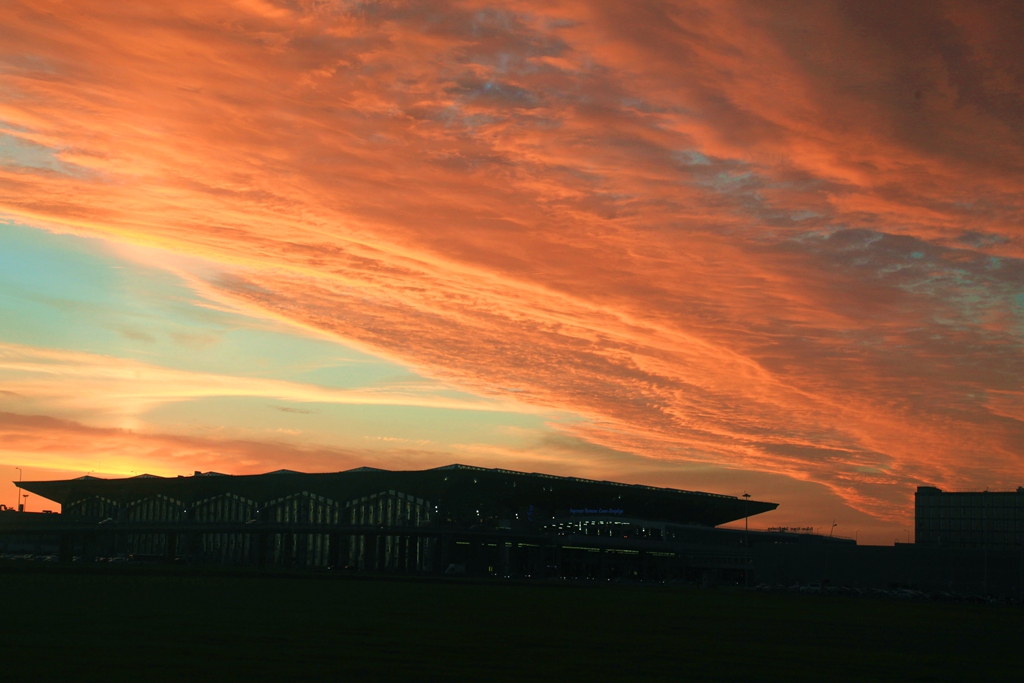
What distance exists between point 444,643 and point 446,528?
133 metres

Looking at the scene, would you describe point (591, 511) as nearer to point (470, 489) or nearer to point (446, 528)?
point (470, 489)

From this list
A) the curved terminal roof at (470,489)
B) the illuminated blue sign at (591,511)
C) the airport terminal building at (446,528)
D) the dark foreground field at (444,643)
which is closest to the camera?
the dark foreground field at (444,643)

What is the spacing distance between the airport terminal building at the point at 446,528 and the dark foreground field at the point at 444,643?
364 ft

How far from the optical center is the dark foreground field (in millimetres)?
→ 25734

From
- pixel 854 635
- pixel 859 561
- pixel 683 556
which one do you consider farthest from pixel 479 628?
pixel 683 556

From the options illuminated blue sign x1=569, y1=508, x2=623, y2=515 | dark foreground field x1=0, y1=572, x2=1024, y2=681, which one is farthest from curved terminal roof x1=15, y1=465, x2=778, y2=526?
dark foreground field x1=0, y1=572, x2=1024, y2=681

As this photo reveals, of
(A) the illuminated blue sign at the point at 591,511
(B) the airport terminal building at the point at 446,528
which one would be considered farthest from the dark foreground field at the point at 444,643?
(A) the illuminated blue sign at the point at 591,511

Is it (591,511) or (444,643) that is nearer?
(444,643)

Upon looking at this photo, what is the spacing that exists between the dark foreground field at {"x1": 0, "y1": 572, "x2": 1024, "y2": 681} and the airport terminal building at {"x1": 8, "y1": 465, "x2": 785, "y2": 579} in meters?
111

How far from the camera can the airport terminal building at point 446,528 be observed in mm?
169000

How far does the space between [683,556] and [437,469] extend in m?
52.0

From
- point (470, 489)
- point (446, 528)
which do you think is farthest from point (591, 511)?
point (446, 528)

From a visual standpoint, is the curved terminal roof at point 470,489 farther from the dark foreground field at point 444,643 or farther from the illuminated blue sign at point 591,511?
the dark foreground field at point 444,643

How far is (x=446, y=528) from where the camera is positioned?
164625 millimetres
